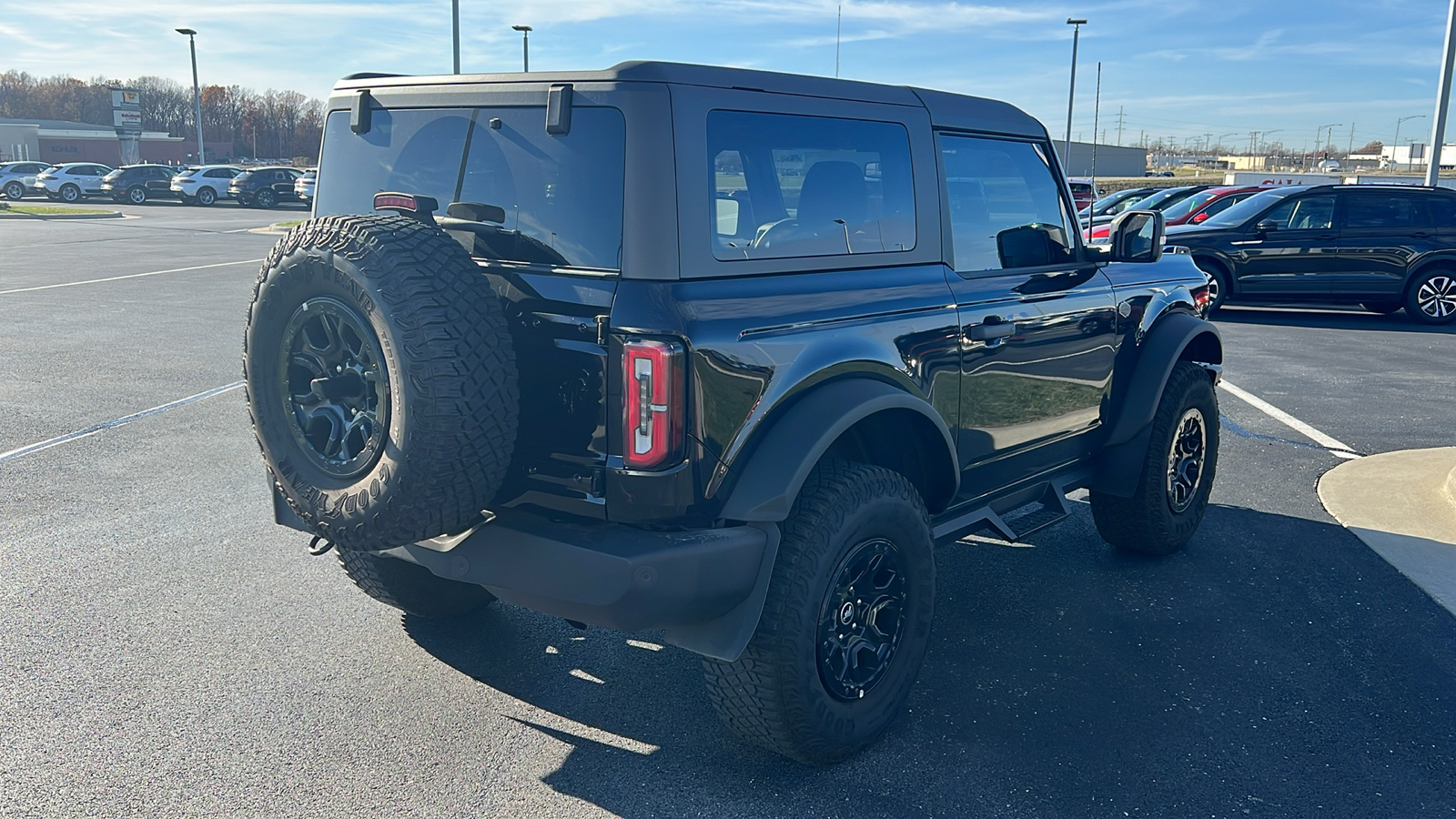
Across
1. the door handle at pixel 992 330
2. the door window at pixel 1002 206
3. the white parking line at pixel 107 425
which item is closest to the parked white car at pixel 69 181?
the white parking line at pixel 107 425

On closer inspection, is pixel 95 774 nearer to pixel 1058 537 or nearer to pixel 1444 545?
pixel 1058 537

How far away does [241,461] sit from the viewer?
6.72 meters

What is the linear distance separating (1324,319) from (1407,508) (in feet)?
32.7

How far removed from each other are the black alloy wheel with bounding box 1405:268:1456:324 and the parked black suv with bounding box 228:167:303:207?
3769cm

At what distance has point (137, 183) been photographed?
43469 millimetres

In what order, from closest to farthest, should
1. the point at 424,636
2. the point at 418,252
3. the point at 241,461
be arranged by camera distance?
the point at 418,252 → the point at 424,636 → the point at 241,461

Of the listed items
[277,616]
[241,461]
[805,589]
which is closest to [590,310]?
[805,589]

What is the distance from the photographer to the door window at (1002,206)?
4.20m

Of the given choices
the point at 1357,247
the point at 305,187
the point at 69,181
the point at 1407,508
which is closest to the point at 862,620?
the point at 1407,508

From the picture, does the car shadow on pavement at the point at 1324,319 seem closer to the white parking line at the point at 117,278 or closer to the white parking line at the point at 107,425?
the white parking line at the point at 107,425

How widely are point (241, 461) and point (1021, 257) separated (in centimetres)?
471

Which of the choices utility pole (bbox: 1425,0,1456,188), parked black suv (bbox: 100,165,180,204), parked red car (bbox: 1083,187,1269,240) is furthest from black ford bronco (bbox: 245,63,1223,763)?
parked black suv (bbox: 100,165,180,204)

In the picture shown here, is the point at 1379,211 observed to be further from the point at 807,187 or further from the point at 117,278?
the point at 117,278

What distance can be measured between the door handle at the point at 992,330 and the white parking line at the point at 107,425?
576cm
